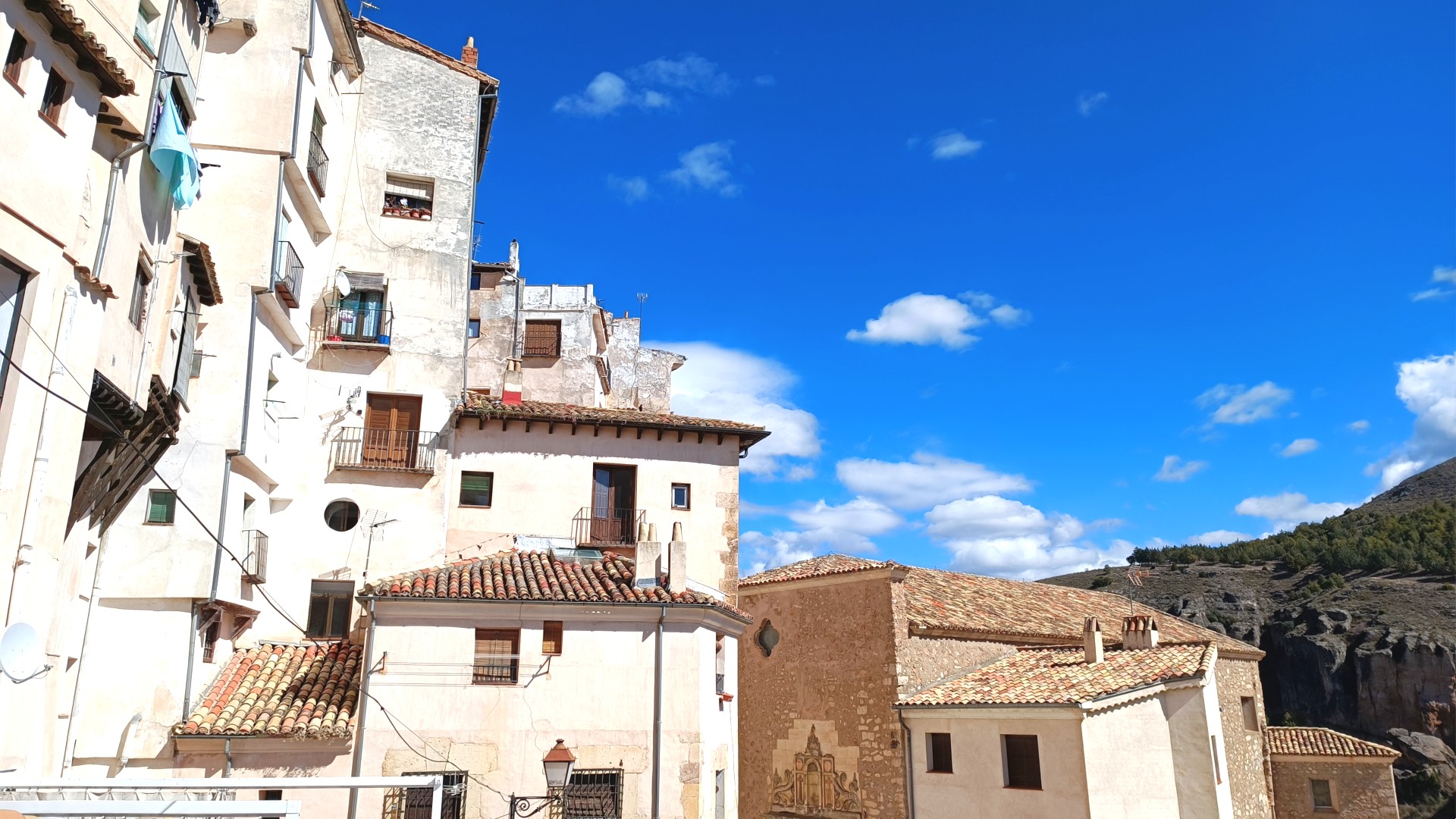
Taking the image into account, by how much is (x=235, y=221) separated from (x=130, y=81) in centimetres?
789

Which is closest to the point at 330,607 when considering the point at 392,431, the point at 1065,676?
the point at 392,431

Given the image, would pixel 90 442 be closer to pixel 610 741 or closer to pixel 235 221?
pixel 235 221

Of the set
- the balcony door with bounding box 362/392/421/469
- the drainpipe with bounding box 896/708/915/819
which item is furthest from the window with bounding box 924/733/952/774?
the balcony door with bounding box 362/392/421/469

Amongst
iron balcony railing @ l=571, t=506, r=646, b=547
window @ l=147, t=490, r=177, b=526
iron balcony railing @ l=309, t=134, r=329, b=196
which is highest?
iron balcony railing @ l=309, t=134, r=329, b=196

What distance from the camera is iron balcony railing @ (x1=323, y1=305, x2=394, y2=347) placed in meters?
23.3

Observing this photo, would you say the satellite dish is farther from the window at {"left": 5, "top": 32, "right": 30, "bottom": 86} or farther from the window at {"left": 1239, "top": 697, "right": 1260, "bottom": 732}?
the window at {"left": 1239, "top": 697, "right": 1260, "bottom": 732}

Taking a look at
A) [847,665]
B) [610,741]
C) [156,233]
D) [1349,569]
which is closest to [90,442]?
[156,233]

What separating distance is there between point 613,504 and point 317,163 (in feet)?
34.4

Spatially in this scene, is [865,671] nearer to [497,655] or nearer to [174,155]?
[497,655]

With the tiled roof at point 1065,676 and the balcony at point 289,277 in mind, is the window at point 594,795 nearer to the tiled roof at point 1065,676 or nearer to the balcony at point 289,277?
the tiled roof at point 1065,676

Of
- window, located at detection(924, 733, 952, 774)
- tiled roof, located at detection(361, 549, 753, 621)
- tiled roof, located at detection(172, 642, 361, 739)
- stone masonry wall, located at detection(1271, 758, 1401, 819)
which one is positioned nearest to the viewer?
tiled roof, located at detection(172, 642, 361, 739)

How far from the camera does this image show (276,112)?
20562 millimetres

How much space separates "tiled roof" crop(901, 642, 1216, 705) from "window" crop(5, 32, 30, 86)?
19913 millimetres

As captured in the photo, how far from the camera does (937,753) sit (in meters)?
22.6
